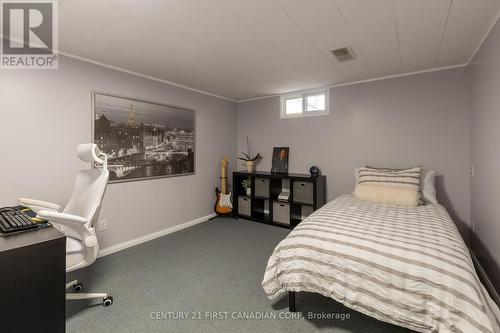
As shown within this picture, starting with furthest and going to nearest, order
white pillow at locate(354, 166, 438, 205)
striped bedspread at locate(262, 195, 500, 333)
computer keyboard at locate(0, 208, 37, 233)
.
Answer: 1. white pillow at locate(354, 166, 438, 205)
2. computer keyboard at locate(0, 208, 37, 233)
3. striped bedspread at locate(262, 195, 500, 333)

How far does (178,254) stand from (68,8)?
2.43 meters

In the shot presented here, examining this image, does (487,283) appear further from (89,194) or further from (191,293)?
(89,194)

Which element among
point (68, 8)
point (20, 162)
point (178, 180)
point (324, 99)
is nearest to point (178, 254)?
point (178, 180)

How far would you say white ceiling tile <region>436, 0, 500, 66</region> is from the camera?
63.6 inches

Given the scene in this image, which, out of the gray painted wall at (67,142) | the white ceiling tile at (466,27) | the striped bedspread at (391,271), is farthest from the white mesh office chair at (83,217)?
the white ceiling tile at (466,27)

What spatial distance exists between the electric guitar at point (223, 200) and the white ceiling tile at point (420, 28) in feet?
9.72

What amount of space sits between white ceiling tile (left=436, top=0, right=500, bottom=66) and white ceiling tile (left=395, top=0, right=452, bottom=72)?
57 mm

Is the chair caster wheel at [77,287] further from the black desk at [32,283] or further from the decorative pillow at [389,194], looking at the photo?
the decorative pillow at [389,194]

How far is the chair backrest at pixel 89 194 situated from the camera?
1661 mm

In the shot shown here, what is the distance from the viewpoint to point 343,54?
7.88ft

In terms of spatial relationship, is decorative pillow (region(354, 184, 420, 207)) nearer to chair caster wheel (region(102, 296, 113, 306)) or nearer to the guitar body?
the guitar body

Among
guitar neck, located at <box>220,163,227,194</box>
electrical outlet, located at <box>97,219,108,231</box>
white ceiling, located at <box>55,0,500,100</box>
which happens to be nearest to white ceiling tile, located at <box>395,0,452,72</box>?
white ceiling, located at <box>55,0,500,100</box>

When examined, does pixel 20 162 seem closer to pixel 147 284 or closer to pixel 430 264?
pixel 147 284

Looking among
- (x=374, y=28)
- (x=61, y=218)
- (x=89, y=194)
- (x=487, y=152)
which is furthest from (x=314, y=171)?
(x=61, y=218)
